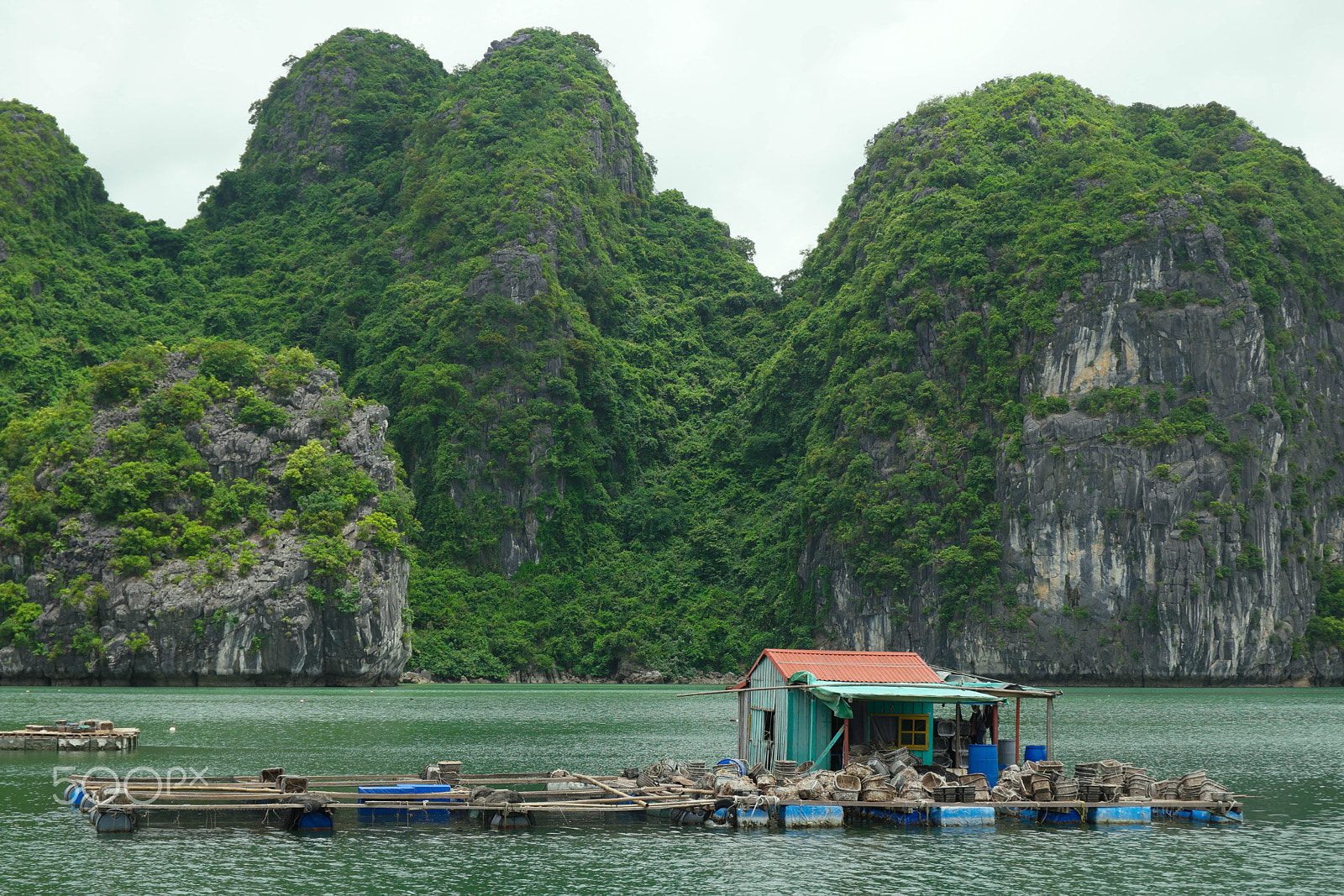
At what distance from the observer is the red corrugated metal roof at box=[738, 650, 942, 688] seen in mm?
33125

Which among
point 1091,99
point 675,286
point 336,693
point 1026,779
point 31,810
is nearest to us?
point 31,810

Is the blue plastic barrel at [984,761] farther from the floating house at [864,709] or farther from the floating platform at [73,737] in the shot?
the floating platform at [73,737]

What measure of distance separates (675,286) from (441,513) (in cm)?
4941

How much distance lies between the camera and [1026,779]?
31.6 metres

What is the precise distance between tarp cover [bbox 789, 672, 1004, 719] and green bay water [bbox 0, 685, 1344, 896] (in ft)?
10.6

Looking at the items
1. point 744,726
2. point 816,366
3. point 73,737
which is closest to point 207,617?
point 73,737

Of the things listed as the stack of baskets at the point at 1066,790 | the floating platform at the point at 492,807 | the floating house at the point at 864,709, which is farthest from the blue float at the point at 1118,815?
the floating house at the point at 864,709

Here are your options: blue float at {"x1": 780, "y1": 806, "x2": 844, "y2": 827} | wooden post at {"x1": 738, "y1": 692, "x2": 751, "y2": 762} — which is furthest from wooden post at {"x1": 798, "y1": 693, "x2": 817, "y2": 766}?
wooden post at {"x1": 738, "y1": 692, "x2": 751, "y2": 762}

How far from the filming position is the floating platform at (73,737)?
4141 cm

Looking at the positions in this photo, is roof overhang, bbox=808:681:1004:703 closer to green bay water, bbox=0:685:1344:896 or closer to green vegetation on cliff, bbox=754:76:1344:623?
green bay water, bbox=0:685:1344:896

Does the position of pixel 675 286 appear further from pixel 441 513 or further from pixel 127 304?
pixel 127 304

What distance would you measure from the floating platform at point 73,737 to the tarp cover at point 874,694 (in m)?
24.2

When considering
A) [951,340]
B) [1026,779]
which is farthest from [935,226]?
[1026,779]

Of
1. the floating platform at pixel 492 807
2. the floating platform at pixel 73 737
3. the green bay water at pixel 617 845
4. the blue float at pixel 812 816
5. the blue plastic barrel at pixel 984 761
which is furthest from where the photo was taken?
the floating platform at pixel 73 737
